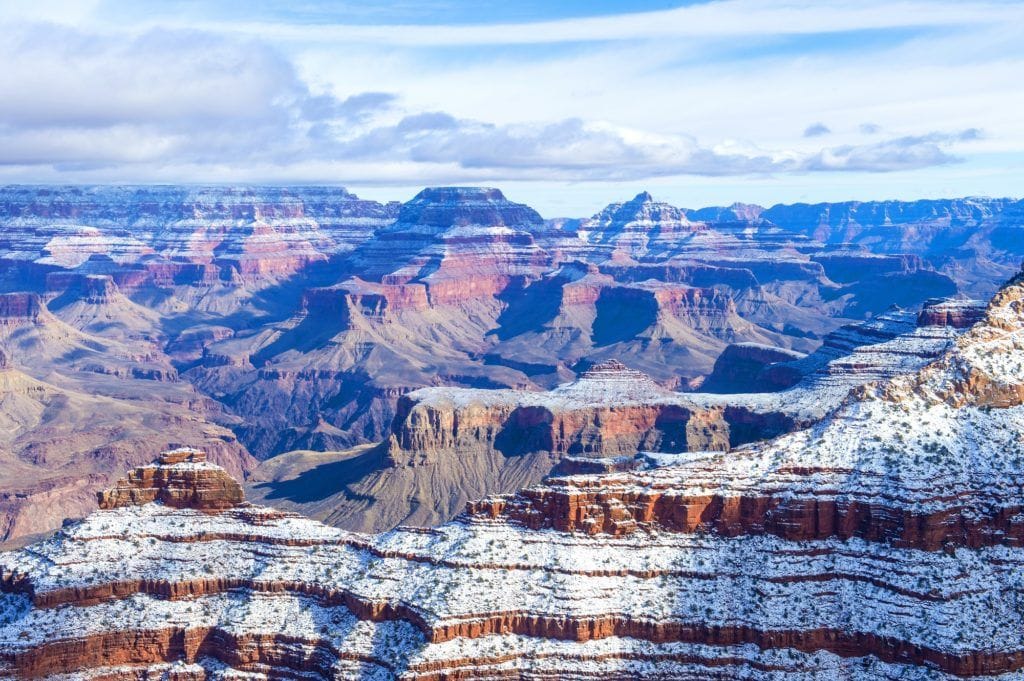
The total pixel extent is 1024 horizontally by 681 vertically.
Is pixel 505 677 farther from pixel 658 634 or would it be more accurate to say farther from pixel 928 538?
pixel 928 538

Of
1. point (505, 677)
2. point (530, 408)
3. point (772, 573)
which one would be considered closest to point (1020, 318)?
point (772, 573)

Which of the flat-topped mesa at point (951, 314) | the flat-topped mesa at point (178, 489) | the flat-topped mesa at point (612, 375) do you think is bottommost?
the flat-topped mesa at point (612, 375)

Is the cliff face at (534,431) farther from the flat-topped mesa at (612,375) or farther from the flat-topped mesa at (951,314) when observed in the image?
the flat-topped mesa at (951,314)

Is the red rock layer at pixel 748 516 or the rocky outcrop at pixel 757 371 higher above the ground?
the red rock layer at pixel 748 516

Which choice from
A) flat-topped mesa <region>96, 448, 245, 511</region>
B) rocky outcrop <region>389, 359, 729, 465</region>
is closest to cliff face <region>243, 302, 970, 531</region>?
rocky outcrop <region>389, 359, 729, 465</region>

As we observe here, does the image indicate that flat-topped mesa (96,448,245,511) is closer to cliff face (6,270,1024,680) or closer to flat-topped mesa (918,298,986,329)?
cliff face (6,270,1024,680)

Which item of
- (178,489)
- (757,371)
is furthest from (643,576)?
(757,371)


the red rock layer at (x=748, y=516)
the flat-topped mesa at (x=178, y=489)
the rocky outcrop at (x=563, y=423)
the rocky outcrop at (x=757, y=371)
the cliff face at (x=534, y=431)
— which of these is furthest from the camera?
the rocky outcrop at (x=757, y=371)

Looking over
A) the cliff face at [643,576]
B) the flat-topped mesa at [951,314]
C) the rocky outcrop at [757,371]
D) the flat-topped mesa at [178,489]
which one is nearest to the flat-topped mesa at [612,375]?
the rocky outcrop at [757,371]
